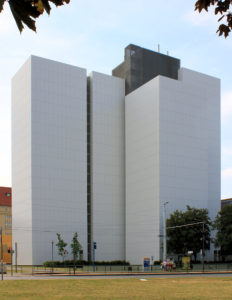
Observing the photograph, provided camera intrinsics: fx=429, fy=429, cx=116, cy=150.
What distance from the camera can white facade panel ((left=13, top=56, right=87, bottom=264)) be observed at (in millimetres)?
72500

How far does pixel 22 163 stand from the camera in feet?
253

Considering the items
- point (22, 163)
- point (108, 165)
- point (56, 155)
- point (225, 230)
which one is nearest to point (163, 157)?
point (108, 165)

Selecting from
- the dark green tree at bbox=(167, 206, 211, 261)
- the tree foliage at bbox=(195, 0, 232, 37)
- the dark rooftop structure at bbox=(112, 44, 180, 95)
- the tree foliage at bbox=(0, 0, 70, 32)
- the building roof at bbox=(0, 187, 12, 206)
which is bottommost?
the dark green tree at bbox=(167, 206, 211, 261)

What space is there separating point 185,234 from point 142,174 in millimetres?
14872

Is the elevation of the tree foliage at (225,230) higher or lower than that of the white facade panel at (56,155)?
lower

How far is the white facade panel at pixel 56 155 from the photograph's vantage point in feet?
238

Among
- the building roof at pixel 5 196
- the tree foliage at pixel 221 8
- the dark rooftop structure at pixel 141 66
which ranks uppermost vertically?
the dark rooftop structure at pixel 141 66

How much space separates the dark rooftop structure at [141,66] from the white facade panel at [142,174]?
13.5ft

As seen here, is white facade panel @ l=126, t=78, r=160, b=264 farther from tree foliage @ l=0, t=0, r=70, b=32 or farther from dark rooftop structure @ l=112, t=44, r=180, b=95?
tree foliage @ l=0, t=0, r=70, b=32

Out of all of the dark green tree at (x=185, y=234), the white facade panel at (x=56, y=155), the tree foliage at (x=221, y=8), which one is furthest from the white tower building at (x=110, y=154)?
the tree foliage at (x=221, y=8)

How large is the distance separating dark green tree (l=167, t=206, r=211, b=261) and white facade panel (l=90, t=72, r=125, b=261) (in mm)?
15654

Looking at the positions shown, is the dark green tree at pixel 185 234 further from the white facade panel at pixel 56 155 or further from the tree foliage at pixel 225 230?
the white facade panel at pixel 56 155

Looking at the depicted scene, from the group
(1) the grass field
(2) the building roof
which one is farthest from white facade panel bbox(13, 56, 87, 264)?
(1) the grass field

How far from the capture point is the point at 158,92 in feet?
239
